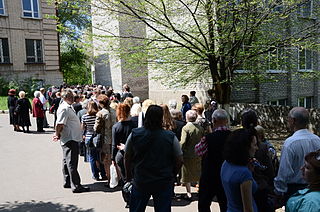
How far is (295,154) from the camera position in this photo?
3127mm

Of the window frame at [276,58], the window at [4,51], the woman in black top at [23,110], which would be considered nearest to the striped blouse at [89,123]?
the window frame at [276,58]

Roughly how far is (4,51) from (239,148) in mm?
25246

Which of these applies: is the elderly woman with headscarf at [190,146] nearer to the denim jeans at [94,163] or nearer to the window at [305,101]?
the denim jeans at [94,163]

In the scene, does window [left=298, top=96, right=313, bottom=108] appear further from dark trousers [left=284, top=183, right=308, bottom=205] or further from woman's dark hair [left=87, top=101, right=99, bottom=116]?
dark trousers [left=284, top=183, right=308, bottom=205]

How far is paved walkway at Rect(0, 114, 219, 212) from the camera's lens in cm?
494

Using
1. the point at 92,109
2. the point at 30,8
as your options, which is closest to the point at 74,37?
the point at 92,109

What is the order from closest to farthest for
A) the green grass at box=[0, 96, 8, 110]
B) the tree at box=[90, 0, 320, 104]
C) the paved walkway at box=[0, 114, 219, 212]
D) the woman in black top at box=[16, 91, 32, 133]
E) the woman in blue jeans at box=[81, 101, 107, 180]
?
the paved walkway at box=[0, 114, 219, 212], the woman in blue jeans at box=[81, 101, 107, 180], the tree at box=[90, 0, 320, 104], the woman in black top at box=[16, 91, 32, 133], the green grass at box=[0, 96, 8, 110]

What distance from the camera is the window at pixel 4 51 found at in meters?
22.9

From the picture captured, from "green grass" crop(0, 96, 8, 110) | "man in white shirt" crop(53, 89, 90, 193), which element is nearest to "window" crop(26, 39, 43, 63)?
"green grass" crop(0, 96, 8, 110)

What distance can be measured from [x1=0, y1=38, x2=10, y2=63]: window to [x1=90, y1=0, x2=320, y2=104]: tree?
1879 centimetres

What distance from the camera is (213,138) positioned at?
367 centimetres

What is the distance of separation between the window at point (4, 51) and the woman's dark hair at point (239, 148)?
81.9 ft

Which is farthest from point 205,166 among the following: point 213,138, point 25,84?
point 25,84

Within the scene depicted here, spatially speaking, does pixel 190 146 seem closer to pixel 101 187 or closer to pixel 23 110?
pixel 101 187
